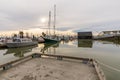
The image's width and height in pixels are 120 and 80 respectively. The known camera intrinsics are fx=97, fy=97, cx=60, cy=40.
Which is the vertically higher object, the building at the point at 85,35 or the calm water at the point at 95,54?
the building at the point at 85,35

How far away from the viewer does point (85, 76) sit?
441 cm

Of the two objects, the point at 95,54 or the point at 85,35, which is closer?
the point at 95,54

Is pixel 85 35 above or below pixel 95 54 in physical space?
above

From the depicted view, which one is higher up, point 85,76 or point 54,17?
point 54,17

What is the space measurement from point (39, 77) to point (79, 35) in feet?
184

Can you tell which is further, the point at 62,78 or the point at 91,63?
the point at 91,63

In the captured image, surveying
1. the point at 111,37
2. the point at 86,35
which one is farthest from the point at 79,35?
the point at 111,37

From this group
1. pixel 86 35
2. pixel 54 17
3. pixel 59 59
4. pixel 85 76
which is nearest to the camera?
pixel 85 76

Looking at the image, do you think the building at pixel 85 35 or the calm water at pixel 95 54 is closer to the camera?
the calm water at pixel 95 54

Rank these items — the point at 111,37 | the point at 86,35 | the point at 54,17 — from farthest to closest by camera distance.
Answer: the point at 86,35
the point at 111,37
the point at 54,17

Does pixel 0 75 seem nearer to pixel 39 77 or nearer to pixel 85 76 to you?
pixel 39 77

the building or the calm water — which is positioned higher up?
the building

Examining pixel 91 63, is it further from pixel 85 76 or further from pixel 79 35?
pixel 79 35

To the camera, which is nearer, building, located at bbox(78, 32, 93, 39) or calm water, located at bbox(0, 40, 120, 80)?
calm water, located at bbox(0, 40, 120, 80)
